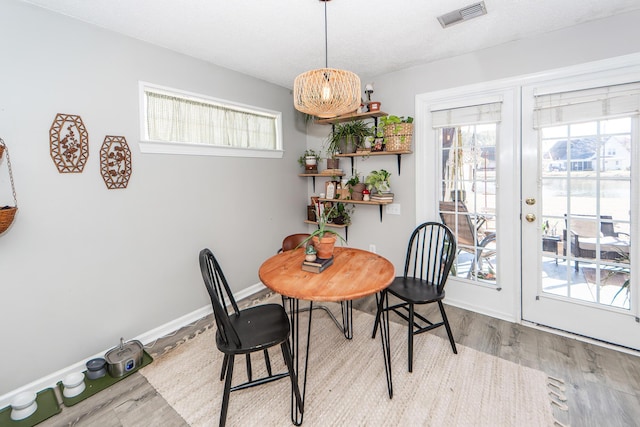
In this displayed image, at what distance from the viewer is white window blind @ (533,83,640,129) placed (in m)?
2.17

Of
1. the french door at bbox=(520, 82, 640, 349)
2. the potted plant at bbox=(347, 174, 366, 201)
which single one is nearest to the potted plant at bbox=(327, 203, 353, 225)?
the potted plant at bbox=(347, 174, 366, 201)

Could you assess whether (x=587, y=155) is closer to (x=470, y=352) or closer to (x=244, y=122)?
(x=470, y=352)

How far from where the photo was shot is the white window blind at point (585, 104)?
7.11 feet

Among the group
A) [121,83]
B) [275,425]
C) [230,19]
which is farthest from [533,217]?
[121,83]

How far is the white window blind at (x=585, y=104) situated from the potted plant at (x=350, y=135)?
1.55 metres

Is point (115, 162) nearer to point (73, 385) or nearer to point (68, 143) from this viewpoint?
point (68, 143)

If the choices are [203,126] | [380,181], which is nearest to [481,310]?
[380,181]

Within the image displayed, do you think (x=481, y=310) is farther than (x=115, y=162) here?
Yes

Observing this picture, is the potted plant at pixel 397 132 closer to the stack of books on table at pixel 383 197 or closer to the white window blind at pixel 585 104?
the stack of books on table at pixel 383 197

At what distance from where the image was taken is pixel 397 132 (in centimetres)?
302

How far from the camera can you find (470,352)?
2289 mm

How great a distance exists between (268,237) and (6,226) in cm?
226

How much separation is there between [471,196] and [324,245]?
171 centimetres

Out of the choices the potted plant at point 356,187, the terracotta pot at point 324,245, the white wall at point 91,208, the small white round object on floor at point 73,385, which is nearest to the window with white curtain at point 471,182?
the potted plant at point 356,187
